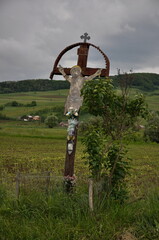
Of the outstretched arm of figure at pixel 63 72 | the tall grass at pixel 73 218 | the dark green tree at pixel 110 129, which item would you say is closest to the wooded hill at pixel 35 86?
the outstretched arm of figure at pixel 63 72

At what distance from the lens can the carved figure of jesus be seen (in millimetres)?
8609

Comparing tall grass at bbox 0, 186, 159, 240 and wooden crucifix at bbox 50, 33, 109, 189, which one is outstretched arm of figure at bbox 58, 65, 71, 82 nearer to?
wooden crucifix at bbox 50, 33, 109, 189

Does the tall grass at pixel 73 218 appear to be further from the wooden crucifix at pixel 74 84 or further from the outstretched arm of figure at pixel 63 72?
the outstretched arm of figure at pixel 63 72

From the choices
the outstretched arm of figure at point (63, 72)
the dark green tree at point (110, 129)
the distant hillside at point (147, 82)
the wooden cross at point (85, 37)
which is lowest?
the dark green tree at point (110, 129)

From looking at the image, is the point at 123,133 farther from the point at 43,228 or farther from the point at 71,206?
the point at 43,228

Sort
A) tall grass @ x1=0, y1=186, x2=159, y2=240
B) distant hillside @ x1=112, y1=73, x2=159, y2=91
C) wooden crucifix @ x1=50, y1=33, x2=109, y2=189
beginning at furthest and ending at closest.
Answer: distant hillside @ x1=112, y1=73, x2=159, y2=91 < wooden crucifix @ x1=50, y1=33, x2=109, y2=189 < tall grass @ x1=0, y1=186, x2=159, y2=240

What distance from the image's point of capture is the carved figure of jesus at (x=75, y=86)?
8.61 metres

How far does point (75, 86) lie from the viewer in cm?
887

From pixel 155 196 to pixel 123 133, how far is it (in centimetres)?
179

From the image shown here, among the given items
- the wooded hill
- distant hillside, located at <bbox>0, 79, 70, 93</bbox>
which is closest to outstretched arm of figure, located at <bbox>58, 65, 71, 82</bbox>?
the wooded hill

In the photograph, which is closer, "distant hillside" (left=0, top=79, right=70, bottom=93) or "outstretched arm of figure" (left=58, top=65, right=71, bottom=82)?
"outstretched arm of figure" (left=58, top=65, right=71, bottom=82)

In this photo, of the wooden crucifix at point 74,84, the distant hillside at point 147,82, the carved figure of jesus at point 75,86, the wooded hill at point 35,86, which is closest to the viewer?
the wooden crucifix at point 74,84

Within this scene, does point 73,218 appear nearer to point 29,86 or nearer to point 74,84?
point 74,84

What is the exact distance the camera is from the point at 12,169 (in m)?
16.7
